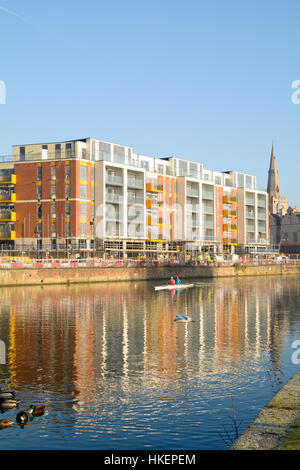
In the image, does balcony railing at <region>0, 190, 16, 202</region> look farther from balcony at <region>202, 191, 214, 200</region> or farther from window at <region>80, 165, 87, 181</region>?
balcony at <region>202, 191, 214, 200</region>

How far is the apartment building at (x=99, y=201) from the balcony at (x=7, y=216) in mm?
172

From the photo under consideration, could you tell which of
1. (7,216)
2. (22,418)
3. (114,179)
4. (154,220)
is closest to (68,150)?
(114,179)

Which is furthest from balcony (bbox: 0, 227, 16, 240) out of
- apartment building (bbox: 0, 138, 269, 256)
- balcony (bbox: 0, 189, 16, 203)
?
balcony (bbox: 0, 189, 16, 203)

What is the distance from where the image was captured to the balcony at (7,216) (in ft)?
318

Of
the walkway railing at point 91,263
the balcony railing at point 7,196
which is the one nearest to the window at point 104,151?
the balcony railing at point 7,196

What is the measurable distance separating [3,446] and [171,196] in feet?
346

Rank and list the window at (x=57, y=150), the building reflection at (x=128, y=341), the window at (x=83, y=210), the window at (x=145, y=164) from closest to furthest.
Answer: the building reflection at (x=128, y=341), the window at (x=83, y=210), the window at (x=57, y=150), the window at (x=145, y=164)

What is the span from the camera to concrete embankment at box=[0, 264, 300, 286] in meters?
71.8

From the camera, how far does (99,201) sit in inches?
3812

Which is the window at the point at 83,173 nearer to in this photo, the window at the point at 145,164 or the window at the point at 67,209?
the window at the point at 67,209

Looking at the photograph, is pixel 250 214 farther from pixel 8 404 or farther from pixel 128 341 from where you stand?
pixel 8 404

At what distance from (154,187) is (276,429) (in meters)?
101

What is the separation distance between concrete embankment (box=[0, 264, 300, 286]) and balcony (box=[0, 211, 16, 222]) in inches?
904

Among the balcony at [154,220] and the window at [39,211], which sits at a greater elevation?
the window at [39,211]
